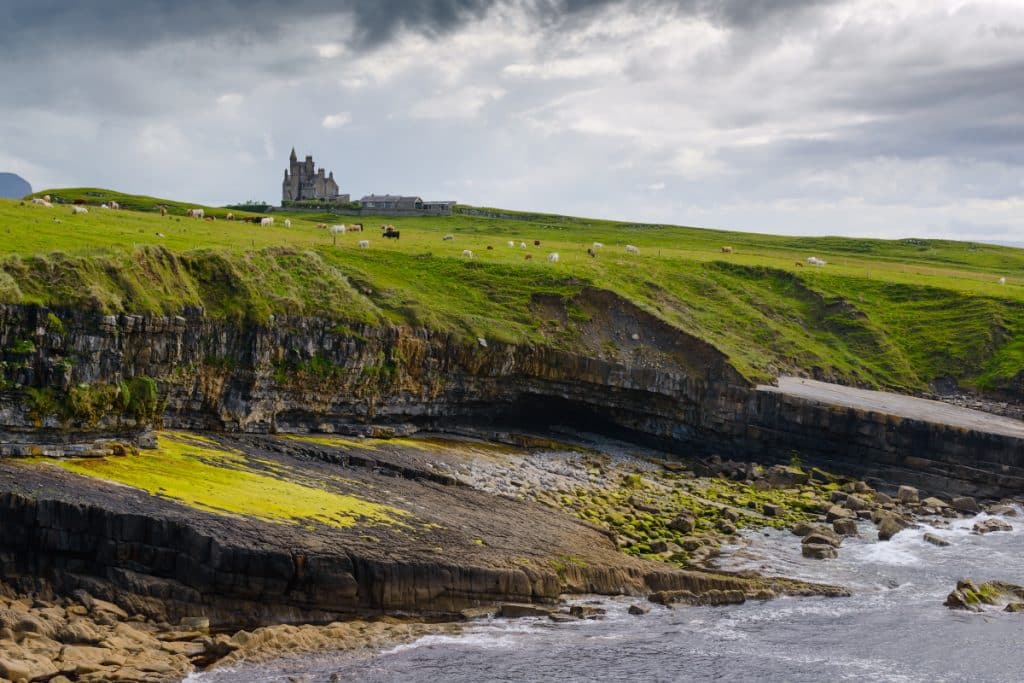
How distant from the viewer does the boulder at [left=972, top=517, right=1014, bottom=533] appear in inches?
2184

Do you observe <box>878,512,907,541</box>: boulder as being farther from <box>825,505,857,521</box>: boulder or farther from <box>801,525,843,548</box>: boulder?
<box>801,525,843,548</box>: boulder

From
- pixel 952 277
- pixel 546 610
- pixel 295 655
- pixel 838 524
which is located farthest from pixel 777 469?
pixel 952 277

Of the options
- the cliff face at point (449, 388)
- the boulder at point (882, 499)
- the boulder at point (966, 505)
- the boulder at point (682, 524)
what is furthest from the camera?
the boulder at point (882, 499)

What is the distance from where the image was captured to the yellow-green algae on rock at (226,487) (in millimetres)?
38375

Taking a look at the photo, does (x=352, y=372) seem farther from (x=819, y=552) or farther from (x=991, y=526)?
(x=991, y=526)

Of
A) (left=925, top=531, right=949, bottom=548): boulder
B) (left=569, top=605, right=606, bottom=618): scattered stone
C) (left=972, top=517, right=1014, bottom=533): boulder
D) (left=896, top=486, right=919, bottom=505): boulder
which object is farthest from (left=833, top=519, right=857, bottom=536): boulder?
(left=569, top=605, right=606, bottom=618): scattered stone

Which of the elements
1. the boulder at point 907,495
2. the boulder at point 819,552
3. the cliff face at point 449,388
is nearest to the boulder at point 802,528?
the boulder at point 819,552

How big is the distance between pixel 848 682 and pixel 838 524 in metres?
21.4

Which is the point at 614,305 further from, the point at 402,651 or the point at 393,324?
the point at 402,651

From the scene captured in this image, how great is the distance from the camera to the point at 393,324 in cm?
6322

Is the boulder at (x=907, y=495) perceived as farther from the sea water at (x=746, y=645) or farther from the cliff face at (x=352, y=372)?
the cliff face at (x=352, y=372)

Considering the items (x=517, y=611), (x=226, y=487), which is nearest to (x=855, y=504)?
(x=517, y=611)

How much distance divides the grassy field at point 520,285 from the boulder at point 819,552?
23940 millimetres

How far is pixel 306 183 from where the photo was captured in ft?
648
